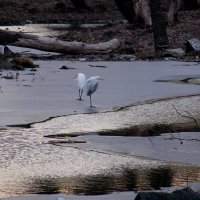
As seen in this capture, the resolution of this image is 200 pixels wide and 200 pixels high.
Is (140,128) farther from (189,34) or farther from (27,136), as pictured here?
(189,34)

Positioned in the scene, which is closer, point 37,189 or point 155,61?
point 37,189

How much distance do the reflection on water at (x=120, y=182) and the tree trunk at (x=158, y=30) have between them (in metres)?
17.3

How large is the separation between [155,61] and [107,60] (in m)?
1.41

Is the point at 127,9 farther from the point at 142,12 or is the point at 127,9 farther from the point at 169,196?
the point at 169,196

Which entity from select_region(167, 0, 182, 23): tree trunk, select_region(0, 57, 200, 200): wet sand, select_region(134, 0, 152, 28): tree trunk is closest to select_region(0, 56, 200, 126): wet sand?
select_region(0, 57, 200, 200): wet sand

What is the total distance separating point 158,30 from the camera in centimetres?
2617

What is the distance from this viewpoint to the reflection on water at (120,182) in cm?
746

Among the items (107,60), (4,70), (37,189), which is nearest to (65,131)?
(37,189)

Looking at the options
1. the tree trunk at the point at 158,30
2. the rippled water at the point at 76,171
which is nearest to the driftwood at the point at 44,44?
the tree trunk at the point at 158,30

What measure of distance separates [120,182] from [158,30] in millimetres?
18706

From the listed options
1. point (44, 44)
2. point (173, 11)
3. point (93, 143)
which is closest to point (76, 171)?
point (93, 143)

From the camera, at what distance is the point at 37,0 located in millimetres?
64250

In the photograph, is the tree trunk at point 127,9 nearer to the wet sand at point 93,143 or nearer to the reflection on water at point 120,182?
the wet sand at point 93,143

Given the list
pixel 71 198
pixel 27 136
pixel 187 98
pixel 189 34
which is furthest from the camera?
pixel 189 34
